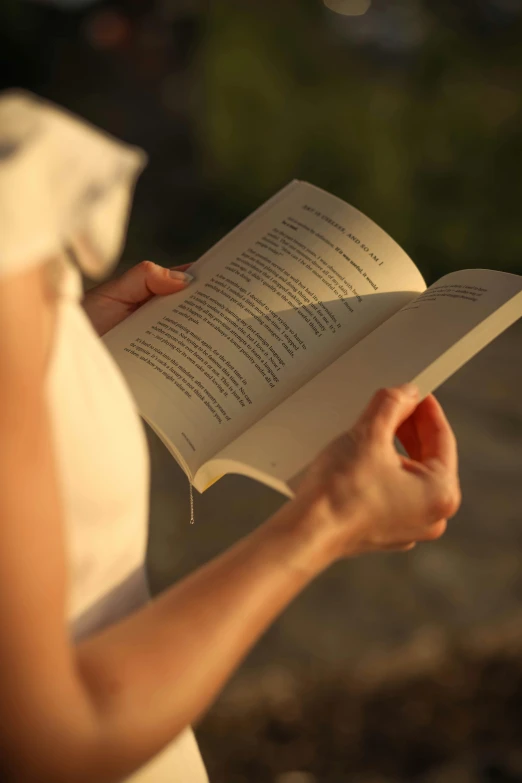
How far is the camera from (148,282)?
4.19ft

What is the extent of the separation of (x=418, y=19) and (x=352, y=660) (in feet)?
12.9

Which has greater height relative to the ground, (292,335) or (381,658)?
(292,335)

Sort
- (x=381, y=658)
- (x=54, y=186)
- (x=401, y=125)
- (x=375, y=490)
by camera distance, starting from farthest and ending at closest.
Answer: (x=401, y=125), (x=381, y=658), (x=375, y=490), (x=54, y=186)

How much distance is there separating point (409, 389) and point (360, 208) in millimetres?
3392

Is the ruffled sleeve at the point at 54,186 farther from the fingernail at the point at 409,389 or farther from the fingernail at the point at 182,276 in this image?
the fingernail at the point at 182,276

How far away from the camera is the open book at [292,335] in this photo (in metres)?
0.99

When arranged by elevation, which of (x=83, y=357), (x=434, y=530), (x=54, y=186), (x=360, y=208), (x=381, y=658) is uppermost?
(x=54, y=186)

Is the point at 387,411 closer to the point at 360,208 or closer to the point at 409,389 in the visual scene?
the point at 409,389

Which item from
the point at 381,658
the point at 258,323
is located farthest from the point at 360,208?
the point at 258,323

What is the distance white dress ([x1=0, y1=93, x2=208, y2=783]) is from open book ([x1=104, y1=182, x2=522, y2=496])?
20cm

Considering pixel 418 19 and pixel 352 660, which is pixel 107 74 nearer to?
pixel 418 19

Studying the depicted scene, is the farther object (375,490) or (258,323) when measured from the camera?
(258,323)

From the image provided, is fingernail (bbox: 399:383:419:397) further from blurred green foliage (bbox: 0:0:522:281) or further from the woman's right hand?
blurred green foliage (bbox: 0:0:522:281)

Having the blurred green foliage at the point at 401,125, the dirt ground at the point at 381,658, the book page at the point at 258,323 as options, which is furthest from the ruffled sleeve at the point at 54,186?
the blurred green foliage at the point at 401,125
